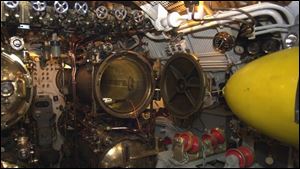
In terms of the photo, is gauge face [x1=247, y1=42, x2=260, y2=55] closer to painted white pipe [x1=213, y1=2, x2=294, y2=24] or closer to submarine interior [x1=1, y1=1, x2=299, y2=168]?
submarine interior [x1=1, y1=1, x2=299, y2=168]

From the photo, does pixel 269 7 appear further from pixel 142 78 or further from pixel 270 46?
pixel 142 78

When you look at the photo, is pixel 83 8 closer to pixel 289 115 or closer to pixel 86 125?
pixel 86 125

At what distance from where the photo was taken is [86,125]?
2936 mm

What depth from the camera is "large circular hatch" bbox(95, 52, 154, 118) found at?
2421 millimetres

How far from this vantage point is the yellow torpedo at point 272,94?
114 centimetres

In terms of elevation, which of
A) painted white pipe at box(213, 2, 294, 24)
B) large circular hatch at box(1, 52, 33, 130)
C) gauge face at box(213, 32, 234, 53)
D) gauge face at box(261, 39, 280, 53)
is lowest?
large circular hatch at box(1, 52, 33, 130)

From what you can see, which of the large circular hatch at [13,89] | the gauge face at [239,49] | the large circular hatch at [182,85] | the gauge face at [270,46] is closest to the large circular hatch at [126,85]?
the large circular hatch at [182,85]

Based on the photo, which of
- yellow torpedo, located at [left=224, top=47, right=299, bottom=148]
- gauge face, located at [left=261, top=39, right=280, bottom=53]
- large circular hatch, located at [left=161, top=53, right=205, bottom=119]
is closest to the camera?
yellow torpedo, located at [left=224, top=47, right=299, bottom=148]

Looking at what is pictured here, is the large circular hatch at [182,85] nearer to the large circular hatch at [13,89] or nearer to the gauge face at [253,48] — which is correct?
the gauge face at [253,48]

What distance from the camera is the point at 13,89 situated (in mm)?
2039

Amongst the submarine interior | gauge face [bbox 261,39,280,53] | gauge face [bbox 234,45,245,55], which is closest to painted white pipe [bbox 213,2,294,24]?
the submarine interior

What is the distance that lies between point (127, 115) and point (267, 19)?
134 centimetres

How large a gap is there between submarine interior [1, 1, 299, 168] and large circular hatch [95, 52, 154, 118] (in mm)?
10

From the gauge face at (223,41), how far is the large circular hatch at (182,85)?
0.21 m
